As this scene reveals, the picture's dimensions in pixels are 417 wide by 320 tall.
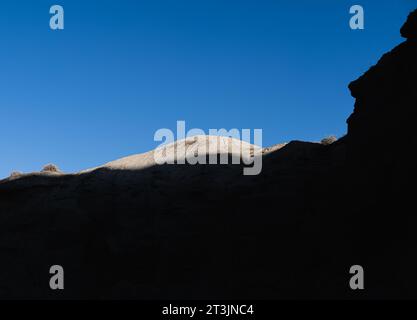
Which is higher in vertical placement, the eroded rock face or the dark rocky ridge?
the eroded rock face

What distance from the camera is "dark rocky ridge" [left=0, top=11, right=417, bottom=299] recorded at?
1291 centimetres

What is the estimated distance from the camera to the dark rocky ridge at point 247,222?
12906 mm

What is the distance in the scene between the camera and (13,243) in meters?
18.5

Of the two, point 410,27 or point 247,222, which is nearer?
point 410,27

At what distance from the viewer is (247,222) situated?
55.9ft

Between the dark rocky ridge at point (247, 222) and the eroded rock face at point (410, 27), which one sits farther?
the dark rocky ridge at point (247, 222)

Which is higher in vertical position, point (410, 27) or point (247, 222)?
point (410, 27)

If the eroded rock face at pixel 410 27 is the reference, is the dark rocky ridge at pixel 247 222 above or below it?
below

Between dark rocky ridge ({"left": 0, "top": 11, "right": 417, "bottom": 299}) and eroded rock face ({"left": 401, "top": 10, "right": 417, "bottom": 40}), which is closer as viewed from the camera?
eroded rock face ({"left": 401, "top": 10, "right": 417, "bottom": 40})

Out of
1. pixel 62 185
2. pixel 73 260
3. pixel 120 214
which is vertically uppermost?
pixel 62 185
